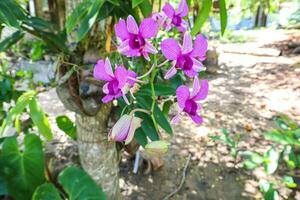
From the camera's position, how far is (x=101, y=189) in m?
1.25

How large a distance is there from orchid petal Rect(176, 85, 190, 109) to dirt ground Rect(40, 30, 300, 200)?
4.44ft

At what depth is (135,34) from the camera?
567 millimetres

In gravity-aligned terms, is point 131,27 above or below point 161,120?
above

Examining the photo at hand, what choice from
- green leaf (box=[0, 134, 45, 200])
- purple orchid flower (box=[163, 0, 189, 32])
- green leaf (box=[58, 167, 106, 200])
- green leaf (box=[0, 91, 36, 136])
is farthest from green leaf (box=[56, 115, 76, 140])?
purple orchid flower (box=[163, 0, 189, 32])

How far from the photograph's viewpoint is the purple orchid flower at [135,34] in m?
0.56

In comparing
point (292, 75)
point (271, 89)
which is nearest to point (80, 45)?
point (271, 89)

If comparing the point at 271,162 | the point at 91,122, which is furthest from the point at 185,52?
the point at 271,162

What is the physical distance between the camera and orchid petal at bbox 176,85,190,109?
0.55 metres

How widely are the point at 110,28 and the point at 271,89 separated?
9.62ft

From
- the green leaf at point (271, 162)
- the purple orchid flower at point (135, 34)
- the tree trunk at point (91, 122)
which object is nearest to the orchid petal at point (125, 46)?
the purple orchid flower at point (135, 34)

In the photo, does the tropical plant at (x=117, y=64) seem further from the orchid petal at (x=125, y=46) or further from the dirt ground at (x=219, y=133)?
the dirt ground at (x=219, y=133)

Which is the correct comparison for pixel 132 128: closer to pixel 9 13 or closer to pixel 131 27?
pixel 131 27

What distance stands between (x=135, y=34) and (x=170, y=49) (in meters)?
0.07

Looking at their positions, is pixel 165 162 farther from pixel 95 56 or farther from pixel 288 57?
pixel 288 57
